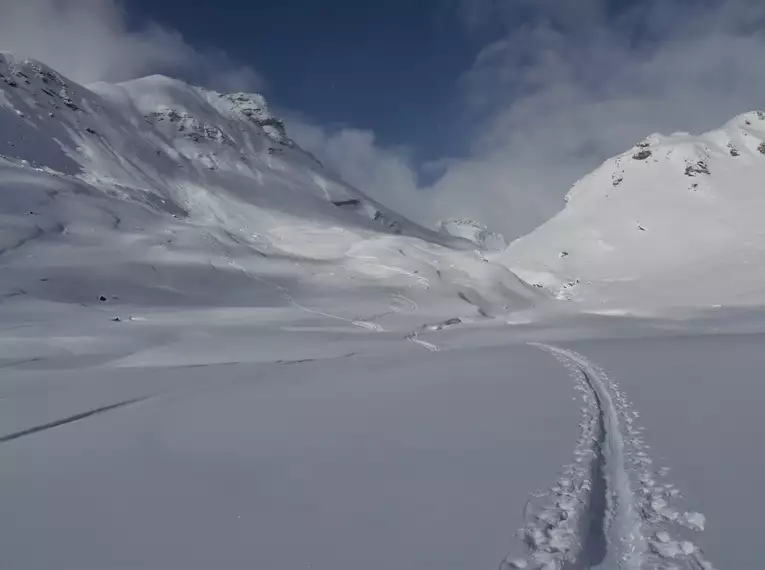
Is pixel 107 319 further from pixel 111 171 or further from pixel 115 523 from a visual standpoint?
pixel 111 171

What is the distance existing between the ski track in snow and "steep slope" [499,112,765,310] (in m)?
91.6

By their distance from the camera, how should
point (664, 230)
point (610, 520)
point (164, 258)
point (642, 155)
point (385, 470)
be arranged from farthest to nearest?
point (642, 155), point (664, 230), point (164, 258), point (385, 470), point (610, 520)

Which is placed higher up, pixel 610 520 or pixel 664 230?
pixel 664 230

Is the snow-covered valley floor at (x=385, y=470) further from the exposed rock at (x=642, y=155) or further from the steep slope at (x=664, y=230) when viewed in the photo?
the exposed rock at (x=642, y=155)

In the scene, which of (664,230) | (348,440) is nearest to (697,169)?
Result: (664,230)

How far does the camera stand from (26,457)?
9.37 m

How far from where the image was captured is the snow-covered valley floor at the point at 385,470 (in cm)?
589

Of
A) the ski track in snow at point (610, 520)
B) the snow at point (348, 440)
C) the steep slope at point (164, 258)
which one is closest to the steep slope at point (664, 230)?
the steep slope at point (164, 258)

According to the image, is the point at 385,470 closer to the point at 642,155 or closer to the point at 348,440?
the point at 348,440

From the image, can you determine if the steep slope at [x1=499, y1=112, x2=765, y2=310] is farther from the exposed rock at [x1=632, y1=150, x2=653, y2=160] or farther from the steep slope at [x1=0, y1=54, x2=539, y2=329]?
the steep slope at [x1=0, y1=54, x2=539, y2=329]

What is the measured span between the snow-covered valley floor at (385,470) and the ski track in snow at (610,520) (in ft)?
0.10

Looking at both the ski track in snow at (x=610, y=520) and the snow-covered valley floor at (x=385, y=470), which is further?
the snow-covered valley floor at (x=385, y=470)

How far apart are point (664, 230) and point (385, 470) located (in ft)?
531

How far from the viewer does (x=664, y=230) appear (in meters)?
149
